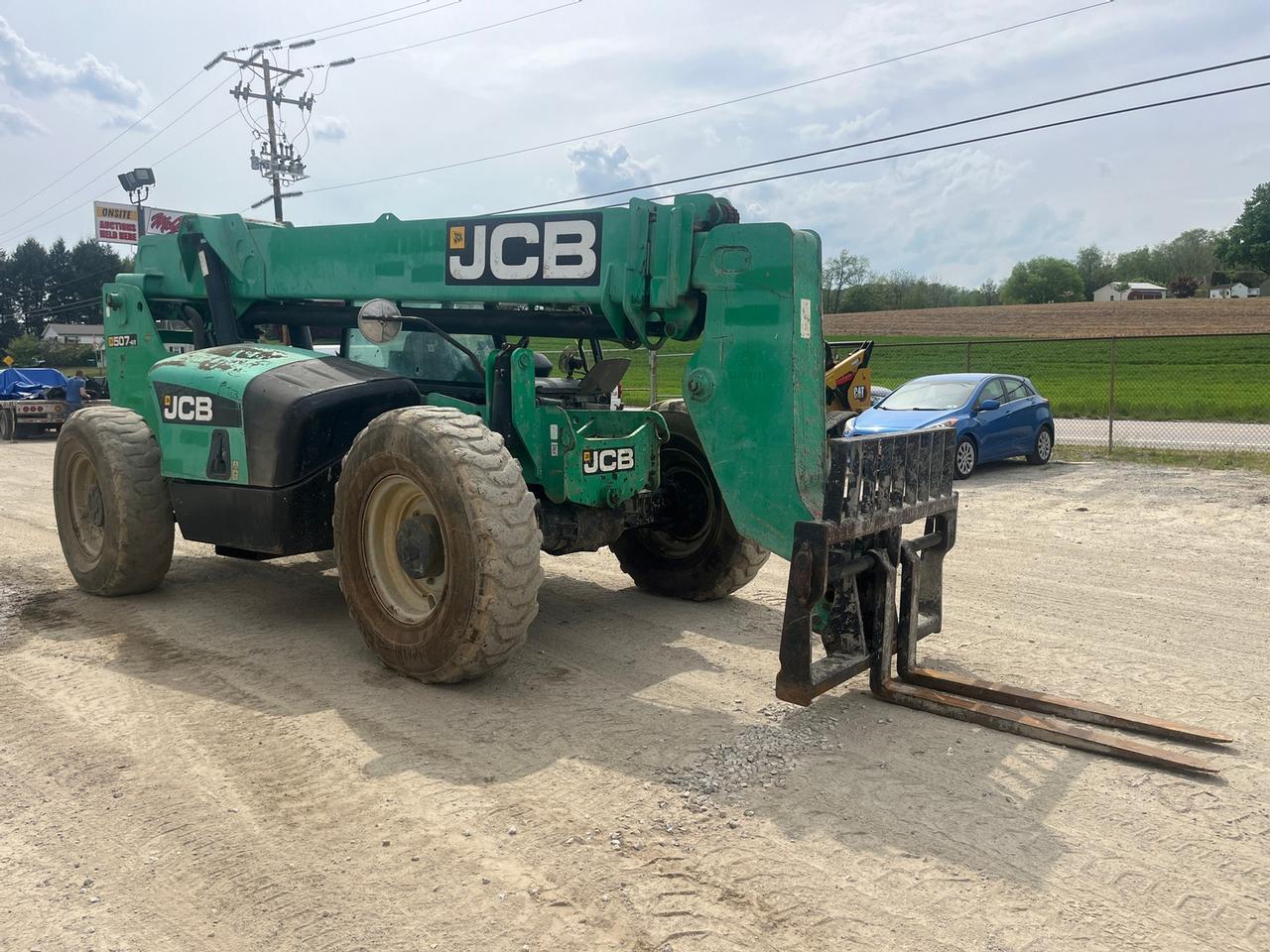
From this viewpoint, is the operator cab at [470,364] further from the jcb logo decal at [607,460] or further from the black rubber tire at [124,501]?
the black rubber tire at [124,501]

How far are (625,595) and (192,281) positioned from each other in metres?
4.13

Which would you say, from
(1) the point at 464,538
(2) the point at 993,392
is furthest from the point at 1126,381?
(1) the point at 464,538

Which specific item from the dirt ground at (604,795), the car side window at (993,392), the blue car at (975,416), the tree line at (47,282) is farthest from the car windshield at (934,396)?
the tree line at (47,282)

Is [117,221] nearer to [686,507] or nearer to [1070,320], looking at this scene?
[1070,320]

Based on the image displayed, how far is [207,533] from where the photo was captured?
21.6 ft

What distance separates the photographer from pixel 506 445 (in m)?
6.07

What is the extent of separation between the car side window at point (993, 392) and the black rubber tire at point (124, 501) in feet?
39.1

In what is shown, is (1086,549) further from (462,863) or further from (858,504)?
(462,863)

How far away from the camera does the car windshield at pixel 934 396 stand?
1551 cm

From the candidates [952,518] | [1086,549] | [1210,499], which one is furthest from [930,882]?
[1210,499]

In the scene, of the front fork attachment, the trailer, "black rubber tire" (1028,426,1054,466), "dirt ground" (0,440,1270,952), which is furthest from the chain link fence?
the trailer

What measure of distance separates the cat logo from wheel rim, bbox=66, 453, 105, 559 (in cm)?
110

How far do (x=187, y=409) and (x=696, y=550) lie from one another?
11.5 ft

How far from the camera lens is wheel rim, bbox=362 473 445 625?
17.3ft
